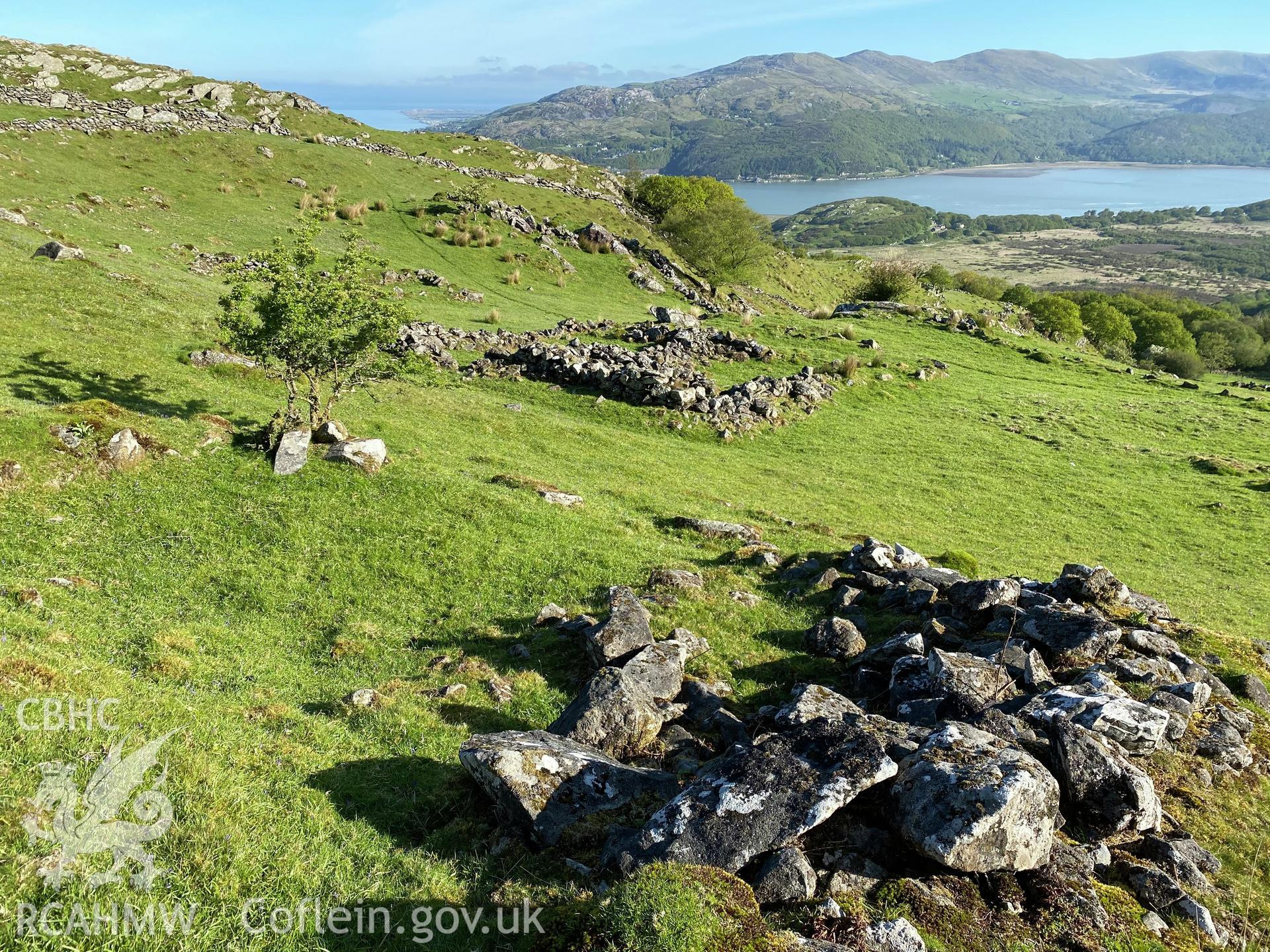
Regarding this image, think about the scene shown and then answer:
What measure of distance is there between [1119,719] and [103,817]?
1325 centimetres

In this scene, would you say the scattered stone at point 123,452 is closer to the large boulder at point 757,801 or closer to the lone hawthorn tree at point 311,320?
the lone hawthorn tree at point 311,320

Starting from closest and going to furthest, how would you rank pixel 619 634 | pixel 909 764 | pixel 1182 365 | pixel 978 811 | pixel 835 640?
pixel 978 811, pixel 909 764, pixel 619 634, pixel 835 640, pixel 1182 365

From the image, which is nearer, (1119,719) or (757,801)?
(757,801)

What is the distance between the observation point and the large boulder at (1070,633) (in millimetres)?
12719

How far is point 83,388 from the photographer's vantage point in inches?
816

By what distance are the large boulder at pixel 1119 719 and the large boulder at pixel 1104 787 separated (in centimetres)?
102

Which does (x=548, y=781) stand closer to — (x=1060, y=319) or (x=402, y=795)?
(x=402, y=795)

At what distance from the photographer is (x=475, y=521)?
59.3 feet

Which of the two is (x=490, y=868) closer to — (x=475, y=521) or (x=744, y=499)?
(x=475, y=521)

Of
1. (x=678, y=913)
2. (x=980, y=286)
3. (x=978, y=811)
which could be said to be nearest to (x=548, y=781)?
(x=678, y=913)

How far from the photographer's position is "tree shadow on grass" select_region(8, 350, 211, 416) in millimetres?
19906

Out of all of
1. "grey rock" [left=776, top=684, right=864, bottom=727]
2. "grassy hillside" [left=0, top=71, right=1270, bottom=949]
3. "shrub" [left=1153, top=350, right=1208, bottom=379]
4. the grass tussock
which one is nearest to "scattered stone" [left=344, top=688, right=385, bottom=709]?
"grassy hillside" [left=0, top=71, right=1270, bottom=949]

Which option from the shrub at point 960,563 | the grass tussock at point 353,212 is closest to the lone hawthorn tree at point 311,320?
the shrub at point 960,563

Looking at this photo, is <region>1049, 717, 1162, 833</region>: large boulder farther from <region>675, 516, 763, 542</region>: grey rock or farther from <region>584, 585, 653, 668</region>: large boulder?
<region>675, 516, 763, 542</region>: grey rock
